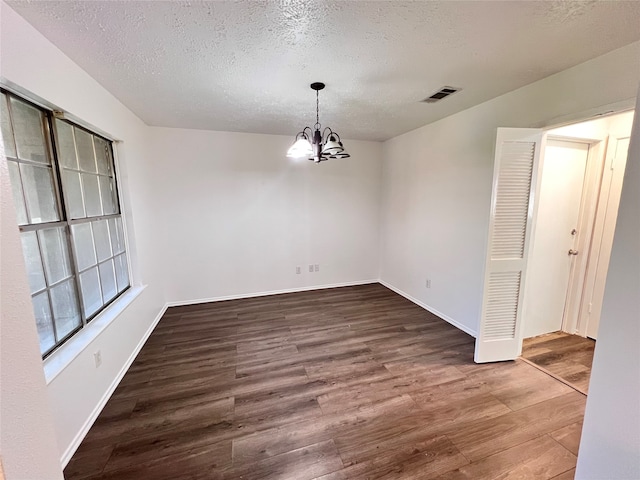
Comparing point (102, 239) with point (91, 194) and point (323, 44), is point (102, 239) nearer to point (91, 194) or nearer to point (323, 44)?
point (91, 194)

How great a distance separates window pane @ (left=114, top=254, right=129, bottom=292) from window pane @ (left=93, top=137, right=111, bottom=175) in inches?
33.2

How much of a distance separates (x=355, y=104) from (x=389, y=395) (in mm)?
2695

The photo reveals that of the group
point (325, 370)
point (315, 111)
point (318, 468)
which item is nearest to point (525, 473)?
point (318, 468)

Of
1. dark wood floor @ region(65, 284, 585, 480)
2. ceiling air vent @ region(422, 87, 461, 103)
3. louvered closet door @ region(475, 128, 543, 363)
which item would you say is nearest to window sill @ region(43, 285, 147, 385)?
dark wood floor @ region(65, 284, 585, 480)

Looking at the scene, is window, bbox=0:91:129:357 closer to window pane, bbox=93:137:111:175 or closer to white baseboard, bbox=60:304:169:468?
window pane, bbox=93:137:111:175

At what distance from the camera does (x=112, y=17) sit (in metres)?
1.41

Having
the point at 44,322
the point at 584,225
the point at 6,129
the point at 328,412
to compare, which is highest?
the point at 6,129

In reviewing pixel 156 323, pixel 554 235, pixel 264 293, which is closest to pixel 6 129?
pixel 156 323

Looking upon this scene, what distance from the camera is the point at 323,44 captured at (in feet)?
5.50

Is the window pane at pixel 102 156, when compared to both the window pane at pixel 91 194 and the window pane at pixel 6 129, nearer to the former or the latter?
the window pane at pixel 91 194

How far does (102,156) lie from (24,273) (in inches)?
87.6

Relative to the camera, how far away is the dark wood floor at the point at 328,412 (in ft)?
5.18

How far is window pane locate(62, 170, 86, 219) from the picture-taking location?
189cm

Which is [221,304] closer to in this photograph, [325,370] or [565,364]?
[325,370]
